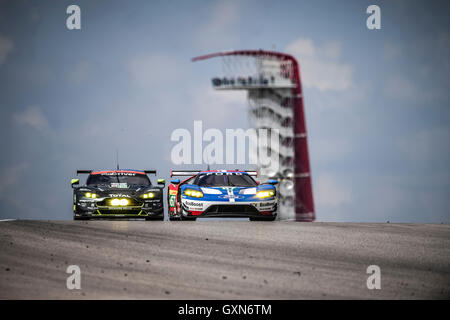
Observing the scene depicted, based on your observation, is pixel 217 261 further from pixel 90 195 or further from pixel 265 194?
pixel 90 195

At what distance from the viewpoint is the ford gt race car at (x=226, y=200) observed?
48.3 ft

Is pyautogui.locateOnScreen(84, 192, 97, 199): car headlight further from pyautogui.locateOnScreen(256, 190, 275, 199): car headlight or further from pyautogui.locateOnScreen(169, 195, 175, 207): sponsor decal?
pyautogui.locateOnScreen(256, 190, 275, 199): car headlight

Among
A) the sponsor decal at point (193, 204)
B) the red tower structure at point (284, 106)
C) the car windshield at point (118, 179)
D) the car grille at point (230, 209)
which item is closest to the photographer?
the car grille at point (230, 209)

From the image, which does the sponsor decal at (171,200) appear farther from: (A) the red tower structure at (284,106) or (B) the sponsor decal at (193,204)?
(A) the red tower structure at (284,106)

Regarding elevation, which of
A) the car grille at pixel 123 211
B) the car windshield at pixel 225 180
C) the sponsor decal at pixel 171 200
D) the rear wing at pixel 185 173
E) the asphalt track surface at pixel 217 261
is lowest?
the asphalt track surface at pixel 217 261

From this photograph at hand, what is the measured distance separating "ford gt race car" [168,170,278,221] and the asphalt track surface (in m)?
0.44

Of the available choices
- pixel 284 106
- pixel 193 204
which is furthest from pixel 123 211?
pixel 284 106

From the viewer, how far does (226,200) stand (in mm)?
14688

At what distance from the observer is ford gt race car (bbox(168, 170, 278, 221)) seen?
1471cm

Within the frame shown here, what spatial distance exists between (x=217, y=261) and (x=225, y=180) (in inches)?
245

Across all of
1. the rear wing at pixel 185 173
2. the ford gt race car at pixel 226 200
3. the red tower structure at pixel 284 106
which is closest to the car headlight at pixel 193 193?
the ford gt race car at pixel 226 200

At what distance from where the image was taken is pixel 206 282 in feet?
26.7

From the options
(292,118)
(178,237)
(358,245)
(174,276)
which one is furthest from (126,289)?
(292,118)
